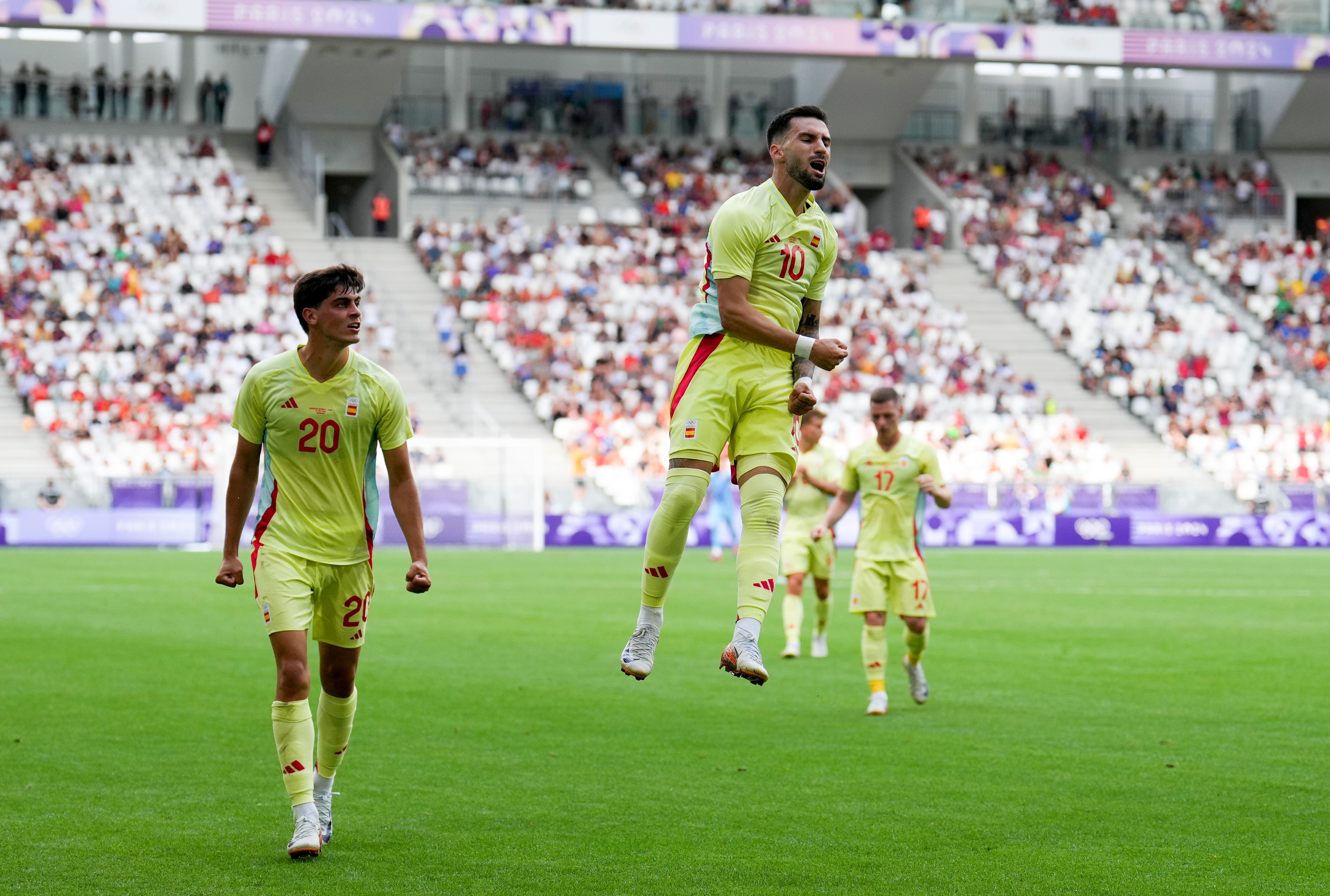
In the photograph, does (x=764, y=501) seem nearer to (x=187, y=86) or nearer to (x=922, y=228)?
(x=922, y=228)

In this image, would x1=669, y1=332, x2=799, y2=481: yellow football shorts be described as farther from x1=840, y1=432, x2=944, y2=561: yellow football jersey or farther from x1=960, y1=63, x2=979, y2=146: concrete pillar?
x1=960, y1=63, x2=979, y2=146: concrete pillar

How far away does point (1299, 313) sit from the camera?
43938 mm

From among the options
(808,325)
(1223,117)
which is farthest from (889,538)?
(1223,117)

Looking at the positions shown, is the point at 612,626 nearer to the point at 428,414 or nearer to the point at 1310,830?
the point at 1310,830

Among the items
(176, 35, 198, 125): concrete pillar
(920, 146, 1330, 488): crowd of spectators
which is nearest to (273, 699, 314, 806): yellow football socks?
(920, 146, 1330, 488): crowd of spectators

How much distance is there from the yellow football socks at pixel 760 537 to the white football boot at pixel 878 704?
5025mm

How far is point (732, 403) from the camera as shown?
22.5 feet

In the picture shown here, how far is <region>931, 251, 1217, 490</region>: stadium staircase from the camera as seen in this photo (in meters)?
38.0

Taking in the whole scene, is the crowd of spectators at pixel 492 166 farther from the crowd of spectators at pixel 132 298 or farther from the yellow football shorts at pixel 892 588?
the yellow football shorts at pixel 892 588

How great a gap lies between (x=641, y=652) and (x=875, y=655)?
5.56 metres

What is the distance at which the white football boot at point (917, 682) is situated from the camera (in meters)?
12.2

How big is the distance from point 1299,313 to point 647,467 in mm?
20288

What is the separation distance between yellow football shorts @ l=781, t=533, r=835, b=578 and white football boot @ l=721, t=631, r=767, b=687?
8910 mm

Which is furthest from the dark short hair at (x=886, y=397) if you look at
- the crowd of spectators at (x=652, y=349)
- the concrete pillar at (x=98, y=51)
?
the concrete pillar at (x=98, y=51)
